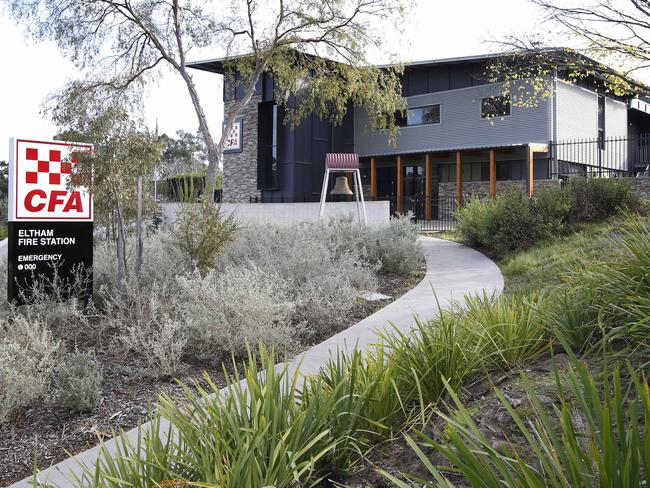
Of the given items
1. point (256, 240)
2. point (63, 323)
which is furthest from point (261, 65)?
point (63, 323)

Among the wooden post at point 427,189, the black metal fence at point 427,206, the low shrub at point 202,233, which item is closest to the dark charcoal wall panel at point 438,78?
the wooden post at point 427,189

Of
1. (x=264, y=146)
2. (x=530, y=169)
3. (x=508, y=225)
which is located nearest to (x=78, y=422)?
(x=508, y=225)

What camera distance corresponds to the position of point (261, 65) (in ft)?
65.0

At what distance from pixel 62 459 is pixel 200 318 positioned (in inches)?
77.4

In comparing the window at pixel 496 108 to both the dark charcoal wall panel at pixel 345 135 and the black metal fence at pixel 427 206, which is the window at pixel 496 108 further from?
the dark charcoal wall panel at pixel 345 135

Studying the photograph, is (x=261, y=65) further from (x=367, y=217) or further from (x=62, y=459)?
(x=62, y=459)

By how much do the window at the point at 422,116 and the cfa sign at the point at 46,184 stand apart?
74.9 ft

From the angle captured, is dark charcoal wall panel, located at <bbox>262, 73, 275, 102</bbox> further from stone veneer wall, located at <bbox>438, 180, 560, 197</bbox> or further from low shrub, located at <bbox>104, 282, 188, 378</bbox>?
low shrub, located at <bbox>104, 282, 188, 378</bbox>

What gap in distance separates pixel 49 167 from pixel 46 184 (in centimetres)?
23

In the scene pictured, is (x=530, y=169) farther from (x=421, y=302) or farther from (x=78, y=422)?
(x=78, y=422)

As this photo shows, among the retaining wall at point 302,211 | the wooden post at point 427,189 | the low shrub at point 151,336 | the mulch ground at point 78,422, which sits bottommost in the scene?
the mulch ground at point 78,422

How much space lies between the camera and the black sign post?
7047 mm

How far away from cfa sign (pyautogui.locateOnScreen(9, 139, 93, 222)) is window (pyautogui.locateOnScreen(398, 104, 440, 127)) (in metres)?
22.8

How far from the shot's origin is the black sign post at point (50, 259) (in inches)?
277
